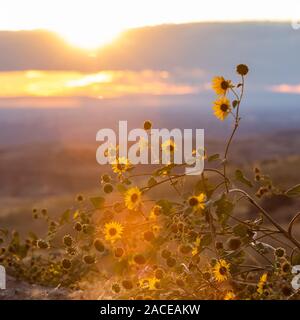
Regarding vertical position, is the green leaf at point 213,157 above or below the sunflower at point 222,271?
above

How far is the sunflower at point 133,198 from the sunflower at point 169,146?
1.12ft

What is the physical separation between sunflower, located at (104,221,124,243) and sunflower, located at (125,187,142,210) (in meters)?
0.13

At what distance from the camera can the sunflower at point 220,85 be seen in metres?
3.41

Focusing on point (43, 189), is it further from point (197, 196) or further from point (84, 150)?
point (197, 196)

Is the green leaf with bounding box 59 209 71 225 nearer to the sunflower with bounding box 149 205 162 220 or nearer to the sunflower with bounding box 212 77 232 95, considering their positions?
the sunflower with bounding box 149 205 162 220

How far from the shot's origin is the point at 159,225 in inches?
137

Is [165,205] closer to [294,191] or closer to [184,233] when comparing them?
[184,233]

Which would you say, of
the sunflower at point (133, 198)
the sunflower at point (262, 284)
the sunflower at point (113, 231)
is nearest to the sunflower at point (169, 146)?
the sunflower at point (133, 198)

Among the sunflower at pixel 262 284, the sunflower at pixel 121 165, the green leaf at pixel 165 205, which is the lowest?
Answer: the sunflower at pixel 262 284

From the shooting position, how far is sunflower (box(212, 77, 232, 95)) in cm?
A: 341

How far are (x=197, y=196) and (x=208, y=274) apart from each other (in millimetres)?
475

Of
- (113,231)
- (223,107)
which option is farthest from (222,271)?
(223,107)

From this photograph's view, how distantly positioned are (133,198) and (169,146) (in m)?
0.41

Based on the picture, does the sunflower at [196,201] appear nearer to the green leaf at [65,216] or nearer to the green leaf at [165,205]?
the green leaf at [165,205]
